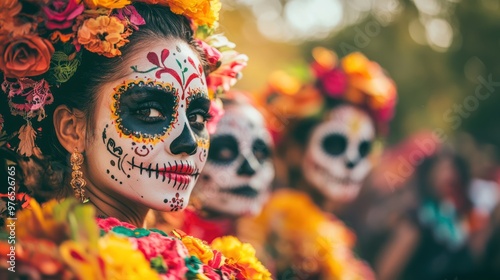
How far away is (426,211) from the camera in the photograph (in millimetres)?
7766

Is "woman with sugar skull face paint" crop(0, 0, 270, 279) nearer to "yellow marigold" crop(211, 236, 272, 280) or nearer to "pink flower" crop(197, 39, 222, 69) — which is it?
"yellow marigold" crop(211, 236, 272, 280)

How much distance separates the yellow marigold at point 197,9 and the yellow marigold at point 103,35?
0.20 meters

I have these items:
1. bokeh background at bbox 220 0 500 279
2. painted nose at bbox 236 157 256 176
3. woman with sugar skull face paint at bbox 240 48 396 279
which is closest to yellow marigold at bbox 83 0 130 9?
painted nose at bbox 236 157 256 176

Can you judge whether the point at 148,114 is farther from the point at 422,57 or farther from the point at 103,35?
the point at 422,57

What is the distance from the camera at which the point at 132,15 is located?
2857 millimetres

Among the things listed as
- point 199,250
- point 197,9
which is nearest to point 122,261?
point 199,250

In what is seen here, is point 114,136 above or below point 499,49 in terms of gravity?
above

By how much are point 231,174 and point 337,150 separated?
1.33 meters

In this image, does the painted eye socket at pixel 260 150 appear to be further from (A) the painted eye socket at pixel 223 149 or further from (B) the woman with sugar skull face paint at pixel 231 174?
(A) the painted eye socket at pixel 223 149

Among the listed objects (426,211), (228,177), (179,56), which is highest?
(179,56)

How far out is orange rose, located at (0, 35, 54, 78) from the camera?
2646 millimetres

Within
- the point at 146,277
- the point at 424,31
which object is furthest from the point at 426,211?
the point at 424,31

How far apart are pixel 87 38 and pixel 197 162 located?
2.06 feet

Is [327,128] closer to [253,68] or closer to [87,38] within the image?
[87,38]
